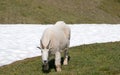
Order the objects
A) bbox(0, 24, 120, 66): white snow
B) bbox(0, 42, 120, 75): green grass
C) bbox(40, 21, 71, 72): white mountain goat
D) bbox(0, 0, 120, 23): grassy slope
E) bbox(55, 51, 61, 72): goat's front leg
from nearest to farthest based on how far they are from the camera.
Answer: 1. bbox(40, 21, 71, 72): white mountain goat
2. bbox(0, 42, 120, 75): green grass
3. bbox(55, 51, 61, 72): goat's front leg
4. bbox(0, 24, 120, 66): white snow
5. bbox(0, 0, 120, 23): grassy slope

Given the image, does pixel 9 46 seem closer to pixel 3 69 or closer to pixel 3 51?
pixel 3 51

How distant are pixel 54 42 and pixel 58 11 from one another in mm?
43892

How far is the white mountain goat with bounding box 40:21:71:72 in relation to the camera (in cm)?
1652

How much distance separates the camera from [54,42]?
17266 mm

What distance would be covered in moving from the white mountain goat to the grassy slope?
33.1 meters

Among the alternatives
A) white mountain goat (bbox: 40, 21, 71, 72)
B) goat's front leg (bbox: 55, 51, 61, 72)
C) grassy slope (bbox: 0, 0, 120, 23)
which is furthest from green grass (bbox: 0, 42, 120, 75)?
grassy slope (bbox: 0, 0, 120, 23)

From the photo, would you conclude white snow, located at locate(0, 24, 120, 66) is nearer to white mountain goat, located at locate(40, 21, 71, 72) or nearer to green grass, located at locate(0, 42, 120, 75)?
green grass, located at locate(0, 42, 120, 75)

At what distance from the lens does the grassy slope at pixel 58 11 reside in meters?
54.8

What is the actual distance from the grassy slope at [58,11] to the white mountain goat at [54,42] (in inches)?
1303

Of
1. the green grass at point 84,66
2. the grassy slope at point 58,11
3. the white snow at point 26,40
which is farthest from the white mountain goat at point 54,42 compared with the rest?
the grassy slope at point 58,11

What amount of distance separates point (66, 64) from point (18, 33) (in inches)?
702

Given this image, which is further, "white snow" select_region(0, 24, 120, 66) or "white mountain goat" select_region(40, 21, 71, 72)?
"white snow" select_region(0, 24, 120, 66)

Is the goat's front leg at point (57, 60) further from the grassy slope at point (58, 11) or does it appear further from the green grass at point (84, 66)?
the grassy slope at point (58, 11)

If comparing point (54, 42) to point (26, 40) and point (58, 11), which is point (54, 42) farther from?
point (58, 11)
